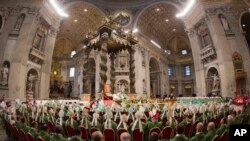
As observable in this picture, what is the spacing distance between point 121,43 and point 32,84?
1004 centimetres

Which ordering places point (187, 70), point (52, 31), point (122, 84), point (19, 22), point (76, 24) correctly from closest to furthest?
point (19, 22)
point (52, 31)
point (122, 84)
point (76, 24)
point (187, 70)

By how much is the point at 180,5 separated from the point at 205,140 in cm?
2266

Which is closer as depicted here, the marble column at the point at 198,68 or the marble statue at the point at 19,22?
the marble statue at the point at 19,22

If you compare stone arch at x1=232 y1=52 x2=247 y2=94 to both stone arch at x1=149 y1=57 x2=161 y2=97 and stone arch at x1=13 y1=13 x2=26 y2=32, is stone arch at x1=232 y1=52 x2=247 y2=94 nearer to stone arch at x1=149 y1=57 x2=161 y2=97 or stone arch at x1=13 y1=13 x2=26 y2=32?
stone arch at x1=149 y1=57 x2=161 y2=97

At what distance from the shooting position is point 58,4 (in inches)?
885

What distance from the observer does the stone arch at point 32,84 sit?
18.8 m

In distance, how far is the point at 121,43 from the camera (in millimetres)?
15055

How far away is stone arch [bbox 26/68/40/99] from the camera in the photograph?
61.5ft

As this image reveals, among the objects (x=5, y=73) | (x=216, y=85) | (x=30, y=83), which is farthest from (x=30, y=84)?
(x=216, y=85)

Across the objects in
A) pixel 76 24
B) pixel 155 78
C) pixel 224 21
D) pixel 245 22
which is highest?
pixel 76 24

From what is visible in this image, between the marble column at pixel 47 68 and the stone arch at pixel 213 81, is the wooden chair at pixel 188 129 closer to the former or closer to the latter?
the stone arch at pixel 213 81

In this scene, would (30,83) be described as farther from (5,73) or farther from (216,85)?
(216,85)

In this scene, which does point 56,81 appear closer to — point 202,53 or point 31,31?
point 31,31

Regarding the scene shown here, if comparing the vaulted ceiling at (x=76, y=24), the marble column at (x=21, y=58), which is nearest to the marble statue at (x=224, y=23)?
the vaulted ceiling at (x=76, y=24)
